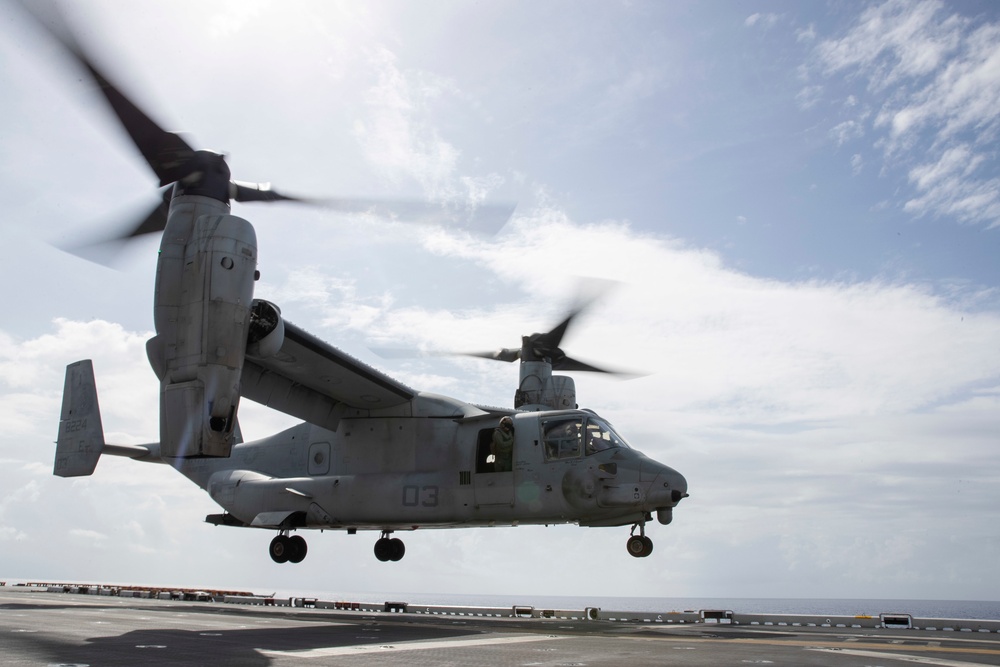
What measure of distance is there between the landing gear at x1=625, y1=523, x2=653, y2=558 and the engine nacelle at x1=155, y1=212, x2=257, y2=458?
960 cm

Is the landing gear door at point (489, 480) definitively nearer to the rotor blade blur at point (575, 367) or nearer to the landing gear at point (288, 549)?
the landing gear at point (288, 549)

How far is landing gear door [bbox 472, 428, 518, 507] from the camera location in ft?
61.7

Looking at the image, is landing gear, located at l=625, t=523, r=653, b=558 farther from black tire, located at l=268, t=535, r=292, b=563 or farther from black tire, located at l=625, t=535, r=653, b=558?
black tire, located at l=268, t=535, r=292, b=563

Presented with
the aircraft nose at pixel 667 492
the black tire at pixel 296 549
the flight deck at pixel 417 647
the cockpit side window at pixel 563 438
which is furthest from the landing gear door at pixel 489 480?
the black tire at pixel 296 549

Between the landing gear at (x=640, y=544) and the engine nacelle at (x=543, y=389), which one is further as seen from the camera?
the engine nacelle at (x=543, y=389)

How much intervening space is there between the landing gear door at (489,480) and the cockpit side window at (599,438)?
187cm

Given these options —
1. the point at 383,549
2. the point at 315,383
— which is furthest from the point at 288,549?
the point at 315,383

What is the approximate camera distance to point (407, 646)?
36.2 feet

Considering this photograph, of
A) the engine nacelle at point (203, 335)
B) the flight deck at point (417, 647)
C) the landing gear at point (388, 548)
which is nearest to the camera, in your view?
the flight deck at point (417, 647)

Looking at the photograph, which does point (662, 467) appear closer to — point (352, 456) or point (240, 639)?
point (352, 456)

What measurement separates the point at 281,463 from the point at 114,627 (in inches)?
379

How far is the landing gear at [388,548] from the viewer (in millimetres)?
23469

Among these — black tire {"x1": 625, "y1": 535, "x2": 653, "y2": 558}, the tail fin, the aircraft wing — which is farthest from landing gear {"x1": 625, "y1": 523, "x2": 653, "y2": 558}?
the tail fin

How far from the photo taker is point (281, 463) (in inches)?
885
